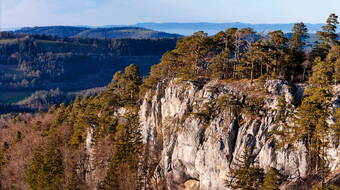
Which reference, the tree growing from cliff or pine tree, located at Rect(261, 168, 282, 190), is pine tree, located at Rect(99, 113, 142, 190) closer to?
the tree growing from cliff

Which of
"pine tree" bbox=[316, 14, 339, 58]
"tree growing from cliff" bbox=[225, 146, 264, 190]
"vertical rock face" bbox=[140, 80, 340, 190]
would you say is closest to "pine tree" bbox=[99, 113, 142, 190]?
"vertical rock face" bbox=[140, 80, 340, 190]

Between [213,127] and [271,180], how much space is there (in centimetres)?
1308

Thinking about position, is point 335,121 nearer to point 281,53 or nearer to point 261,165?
point 261,165

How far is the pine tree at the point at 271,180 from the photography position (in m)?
42.8

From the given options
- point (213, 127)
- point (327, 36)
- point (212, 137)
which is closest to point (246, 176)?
point (212, 137)

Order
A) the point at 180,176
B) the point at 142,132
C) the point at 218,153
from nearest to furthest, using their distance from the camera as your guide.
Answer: the point at 218,153, the point at 180,176, the point at 142,132

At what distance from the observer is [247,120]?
170ft

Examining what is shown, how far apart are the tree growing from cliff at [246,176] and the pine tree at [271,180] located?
201cm

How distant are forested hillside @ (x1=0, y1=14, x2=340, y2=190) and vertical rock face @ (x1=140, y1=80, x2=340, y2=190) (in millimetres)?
154

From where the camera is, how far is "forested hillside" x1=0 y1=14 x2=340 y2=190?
153ft

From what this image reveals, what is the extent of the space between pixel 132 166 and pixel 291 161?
85.7 ft

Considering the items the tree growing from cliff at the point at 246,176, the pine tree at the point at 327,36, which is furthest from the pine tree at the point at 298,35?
the tree growing from cliff at the point at 246,176

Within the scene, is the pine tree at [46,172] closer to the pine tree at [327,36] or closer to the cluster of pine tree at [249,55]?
the cluster of pine tree at [249,55]

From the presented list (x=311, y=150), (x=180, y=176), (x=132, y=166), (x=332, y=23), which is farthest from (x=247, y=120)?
(x=332, y=23)
